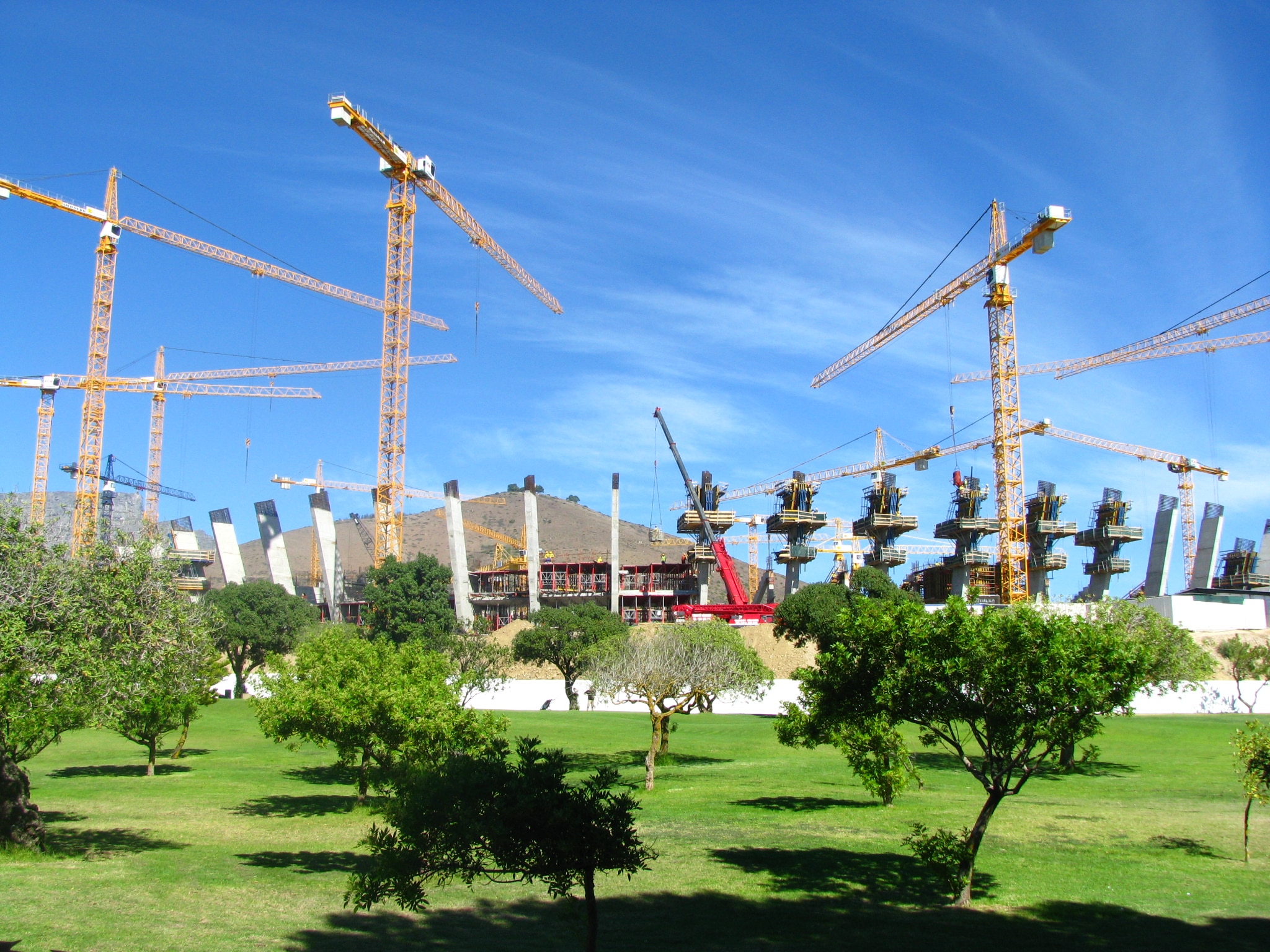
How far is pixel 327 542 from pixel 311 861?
103300 mm

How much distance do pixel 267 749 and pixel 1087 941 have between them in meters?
44.7

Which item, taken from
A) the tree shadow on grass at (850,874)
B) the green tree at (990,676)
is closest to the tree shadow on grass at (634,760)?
the tree shadow on grass at (850,874)

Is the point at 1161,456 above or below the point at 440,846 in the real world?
above

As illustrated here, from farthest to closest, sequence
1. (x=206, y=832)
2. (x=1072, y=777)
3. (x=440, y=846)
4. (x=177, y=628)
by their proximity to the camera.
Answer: (x=1072, y=777)
(x=206, y=832)
(x=177, y=628)
(x=440, y=846)

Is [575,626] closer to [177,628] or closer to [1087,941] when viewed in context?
[177,628]

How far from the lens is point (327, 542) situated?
123688 mm

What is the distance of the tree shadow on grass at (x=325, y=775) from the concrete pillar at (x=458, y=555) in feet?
227

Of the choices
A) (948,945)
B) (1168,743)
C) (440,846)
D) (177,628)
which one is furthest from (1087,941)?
(1168,743)

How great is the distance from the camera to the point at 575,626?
8256cm

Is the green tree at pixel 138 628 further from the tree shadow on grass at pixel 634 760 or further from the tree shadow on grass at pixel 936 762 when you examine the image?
the tree shadow on grass at pixel 936 762

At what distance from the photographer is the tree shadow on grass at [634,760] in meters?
43.2

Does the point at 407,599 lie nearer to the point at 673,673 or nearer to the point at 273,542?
the point at 273,542

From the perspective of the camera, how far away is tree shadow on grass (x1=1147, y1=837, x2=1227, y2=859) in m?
25.7

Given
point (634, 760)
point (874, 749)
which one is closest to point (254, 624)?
point (634, 760)
